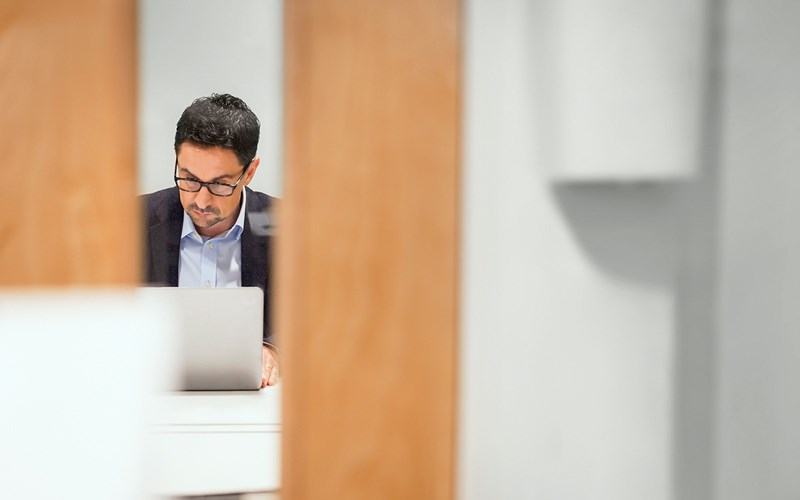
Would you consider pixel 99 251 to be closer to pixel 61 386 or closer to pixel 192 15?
pixel 61 386

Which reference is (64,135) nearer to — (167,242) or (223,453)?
(223,453)

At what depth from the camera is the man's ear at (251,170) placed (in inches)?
133

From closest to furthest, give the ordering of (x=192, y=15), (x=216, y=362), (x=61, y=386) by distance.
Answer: (x=61, y=386), (x=216, y=362), (x=192, y=15)

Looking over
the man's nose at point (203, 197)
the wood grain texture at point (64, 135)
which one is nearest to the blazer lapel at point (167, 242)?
the man's nose at point (203, 197)

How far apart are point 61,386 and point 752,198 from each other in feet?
2.89

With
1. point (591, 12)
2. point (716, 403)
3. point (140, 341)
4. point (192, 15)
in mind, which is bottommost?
point (716, 403)

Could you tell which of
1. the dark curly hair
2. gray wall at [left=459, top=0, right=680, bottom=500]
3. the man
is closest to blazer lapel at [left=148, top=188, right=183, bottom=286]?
the man

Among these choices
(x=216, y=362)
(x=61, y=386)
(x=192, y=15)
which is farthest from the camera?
(x=192, y=15)

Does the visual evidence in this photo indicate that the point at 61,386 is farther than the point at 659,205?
No

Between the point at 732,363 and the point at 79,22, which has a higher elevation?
the point at 79,22

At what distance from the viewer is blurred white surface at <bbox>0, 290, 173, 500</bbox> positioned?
701 mm

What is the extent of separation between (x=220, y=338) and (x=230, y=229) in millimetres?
1442

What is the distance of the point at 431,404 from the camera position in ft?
2.84

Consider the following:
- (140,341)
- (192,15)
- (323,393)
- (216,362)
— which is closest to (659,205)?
(323,393)
